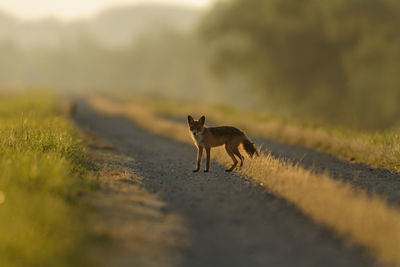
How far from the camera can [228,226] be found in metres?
5.71

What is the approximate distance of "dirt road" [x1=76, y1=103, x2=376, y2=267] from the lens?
472cm

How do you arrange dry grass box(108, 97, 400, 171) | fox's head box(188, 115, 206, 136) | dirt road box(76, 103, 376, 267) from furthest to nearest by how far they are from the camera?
dry grass box(108, 97, 400, 171) < fox's head box(188, 115, 206, 136) < dirt road box(76, 103, 376, 267)

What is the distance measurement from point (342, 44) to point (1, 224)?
28606 mm

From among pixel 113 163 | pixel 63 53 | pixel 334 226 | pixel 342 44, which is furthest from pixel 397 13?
pixel 63 53

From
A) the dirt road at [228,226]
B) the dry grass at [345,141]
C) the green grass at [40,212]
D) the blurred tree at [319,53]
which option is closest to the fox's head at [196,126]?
the dirt road at [228,226]

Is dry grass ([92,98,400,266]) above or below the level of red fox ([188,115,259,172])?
below

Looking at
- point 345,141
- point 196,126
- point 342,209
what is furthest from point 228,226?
point 345,141

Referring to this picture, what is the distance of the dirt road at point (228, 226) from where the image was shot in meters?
Result: 4.72

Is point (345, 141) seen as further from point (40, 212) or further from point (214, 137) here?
point (40, 212)

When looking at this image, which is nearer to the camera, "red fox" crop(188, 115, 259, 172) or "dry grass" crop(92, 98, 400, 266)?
"dry grass" crop(92, 98, 400, 266)

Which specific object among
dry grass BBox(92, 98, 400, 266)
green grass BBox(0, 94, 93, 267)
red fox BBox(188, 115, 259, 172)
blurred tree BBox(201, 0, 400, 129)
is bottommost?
green grass BBox(0, 94, 93, 267)

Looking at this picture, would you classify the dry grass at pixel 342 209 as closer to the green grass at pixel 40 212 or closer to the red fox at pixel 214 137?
the red fox at pixel 214 137

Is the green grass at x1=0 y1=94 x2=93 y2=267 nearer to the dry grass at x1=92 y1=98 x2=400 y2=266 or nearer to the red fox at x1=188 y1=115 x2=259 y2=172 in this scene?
the red fox at x1=188 y1=115 x2=259 y2=172

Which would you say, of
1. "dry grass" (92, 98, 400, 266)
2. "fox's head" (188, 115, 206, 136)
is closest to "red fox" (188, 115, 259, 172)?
"fox's head" (188, 115, 206, 136)
